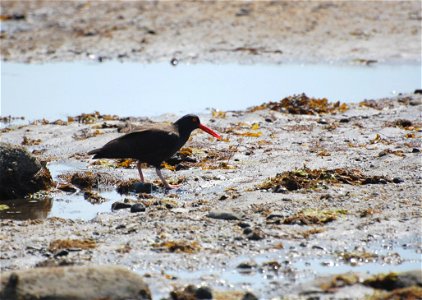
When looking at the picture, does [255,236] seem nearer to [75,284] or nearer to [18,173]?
[75,284]

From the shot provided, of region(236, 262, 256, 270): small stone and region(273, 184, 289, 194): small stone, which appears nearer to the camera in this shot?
region(236, 262, 256, 270): small stone

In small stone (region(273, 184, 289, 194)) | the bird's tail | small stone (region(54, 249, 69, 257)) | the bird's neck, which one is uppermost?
the bird's neck

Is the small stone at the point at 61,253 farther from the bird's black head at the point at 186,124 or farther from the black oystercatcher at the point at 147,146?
the bird's black head at the point at 186,124

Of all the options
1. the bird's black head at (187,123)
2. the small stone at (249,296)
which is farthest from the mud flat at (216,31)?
the small stone at (249,296)

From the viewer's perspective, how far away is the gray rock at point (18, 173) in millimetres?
10289

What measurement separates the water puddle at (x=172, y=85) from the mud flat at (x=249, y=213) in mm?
2390

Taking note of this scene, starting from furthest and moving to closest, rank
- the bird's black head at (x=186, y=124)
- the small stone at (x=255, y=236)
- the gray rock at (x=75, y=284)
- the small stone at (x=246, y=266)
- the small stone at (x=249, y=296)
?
the bird's black head at (x=186, y=124) → the small stone at (x=255, y=236) → the small stone at (x=246, y=266) → the small stone at (x=249, y=296) → the gray rock at (x=75, y=284)

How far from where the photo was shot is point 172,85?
61.5ft

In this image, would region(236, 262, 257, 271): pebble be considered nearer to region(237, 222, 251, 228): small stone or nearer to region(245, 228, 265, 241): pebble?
region(245, 228, 265, 241): pebble

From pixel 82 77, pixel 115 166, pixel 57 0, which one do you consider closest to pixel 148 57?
pixel 82 77

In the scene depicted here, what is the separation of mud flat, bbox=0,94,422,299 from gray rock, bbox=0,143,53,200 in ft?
0.69

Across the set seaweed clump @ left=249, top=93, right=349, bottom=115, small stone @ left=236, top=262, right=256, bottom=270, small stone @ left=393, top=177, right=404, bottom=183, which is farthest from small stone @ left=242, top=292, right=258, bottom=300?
seaweed clump @ left=249, top=93, right=349, bottom=115

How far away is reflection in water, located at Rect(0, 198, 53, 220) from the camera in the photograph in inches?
378

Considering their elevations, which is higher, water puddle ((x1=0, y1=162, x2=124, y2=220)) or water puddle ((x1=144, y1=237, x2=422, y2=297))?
water puddle ((x1=144, y1=237, x2=422, y2=297))
